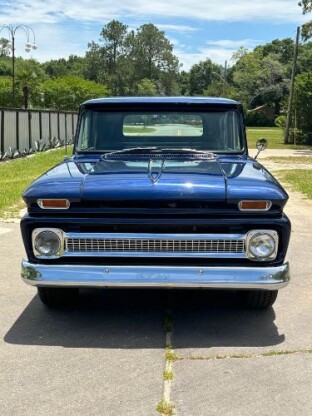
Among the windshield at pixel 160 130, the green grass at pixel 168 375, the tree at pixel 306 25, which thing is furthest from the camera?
the tree at pixel 306 25

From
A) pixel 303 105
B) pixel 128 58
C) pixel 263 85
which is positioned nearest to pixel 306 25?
pixel 303 105

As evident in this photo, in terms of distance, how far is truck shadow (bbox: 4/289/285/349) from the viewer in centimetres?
415

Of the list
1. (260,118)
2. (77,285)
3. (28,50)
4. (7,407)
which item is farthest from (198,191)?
(260,118)

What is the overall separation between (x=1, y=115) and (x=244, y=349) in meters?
16.7

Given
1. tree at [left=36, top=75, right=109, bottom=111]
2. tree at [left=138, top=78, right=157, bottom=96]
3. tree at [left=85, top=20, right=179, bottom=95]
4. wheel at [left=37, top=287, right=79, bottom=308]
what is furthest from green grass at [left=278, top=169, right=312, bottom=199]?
tree at [left=85, top=20, right=179, bottom=95]

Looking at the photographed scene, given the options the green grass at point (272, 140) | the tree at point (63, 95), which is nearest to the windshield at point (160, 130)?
the green grass at point (272, 140)

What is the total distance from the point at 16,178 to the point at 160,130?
9.31 metres

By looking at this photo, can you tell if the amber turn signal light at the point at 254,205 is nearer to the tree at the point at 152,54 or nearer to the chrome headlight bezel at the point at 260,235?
the chrome headlight bezel at the point at 260,235

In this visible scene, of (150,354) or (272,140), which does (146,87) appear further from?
(150,354)

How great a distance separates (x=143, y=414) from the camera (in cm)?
311

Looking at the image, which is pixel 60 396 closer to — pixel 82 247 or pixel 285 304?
pixel 82 247

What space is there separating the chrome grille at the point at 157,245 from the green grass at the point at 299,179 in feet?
26.8

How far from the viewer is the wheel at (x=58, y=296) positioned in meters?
4.62

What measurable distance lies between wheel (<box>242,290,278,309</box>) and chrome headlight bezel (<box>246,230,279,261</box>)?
0.56 metres
